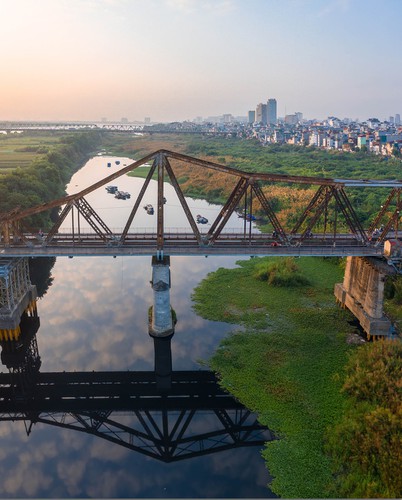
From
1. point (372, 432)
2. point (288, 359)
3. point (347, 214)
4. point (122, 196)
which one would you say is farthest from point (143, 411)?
point (122, 196)

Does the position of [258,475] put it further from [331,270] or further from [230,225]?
[230,225]

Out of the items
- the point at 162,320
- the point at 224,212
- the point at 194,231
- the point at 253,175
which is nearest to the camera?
the point at 253,175

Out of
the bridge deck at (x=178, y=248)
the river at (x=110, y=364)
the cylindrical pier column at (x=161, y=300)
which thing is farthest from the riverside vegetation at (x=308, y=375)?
the bridge deck at (x=178, y=248)

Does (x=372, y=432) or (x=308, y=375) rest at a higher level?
(x=372, y=432)

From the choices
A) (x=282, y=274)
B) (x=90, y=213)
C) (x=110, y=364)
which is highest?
(x=90, y=213)

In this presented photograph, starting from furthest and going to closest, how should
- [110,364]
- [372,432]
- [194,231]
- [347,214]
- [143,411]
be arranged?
[347,214], [194,231], [110,364], [143,411], [372,432]

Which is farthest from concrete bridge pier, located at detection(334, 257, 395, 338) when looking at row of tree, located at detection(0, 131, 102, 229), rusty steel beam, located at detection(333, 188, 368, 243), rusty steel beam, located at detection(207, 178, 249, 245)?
Result: row of tree, located at detection(0, 131, 102, 229)

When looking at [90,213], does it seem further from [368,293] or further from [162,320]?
[368,293]
